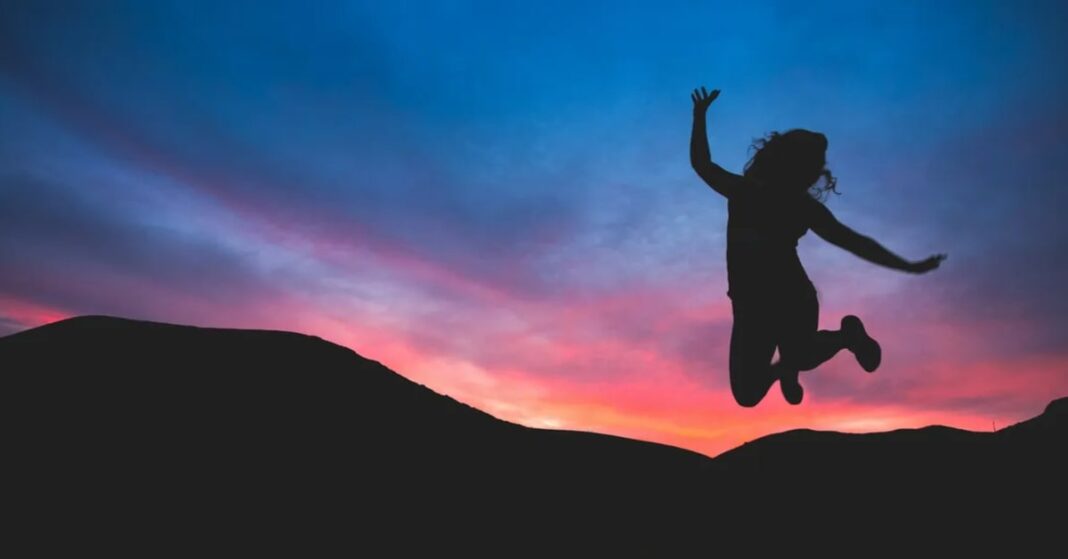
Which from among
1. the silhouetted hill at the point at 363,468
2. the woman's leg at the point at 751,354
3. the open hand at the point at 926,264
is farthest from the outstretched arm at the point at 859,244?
the silhouetted hill at the point at 363,468

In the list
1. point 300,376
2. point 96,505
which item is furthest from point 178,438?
point 300,376

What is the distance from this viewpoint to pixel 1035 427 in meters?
5.66

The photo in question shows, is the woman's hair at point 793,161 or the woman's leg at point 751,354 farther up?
the woman's hair at point 793,161

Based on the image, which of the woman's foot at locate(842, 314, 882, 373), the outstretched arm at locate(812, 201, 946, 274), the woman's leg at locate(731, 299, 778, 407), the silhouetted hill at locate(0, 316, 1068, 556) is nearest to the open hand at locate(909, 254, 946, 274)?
the outstretched arm at locate(812, 201, 946, 274)

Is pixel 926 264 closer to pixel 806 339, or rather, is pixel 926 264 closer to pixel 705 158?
pixel 806 339

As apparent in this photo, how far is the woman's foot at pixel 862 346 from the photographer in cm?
516

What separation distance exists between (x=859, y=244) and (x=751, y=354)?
1245 mm

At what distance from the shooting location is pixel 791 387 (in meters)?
5.25

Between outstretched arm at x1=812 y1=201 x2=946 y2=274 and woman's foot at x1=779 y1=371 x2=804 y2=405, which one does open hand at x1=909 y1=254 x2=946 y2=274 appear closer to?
outstretched arm at x1=812 y1=201 x2=946 y2=274

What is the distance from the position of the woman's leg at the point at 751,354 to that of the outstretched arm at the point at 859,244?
2.83ft

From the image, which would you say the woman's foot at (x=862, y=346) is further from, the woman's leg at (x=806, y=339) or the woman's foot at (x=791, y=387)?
the woman's foot at (x=791, y=387)

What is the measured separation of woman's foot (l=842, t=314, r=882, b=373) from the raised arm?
5.58 ft

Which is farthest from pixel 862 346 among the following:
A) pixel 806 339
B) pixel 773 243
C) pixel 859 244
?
pixel 773 243

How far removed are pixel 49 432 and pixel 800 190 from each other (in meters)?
6.12
